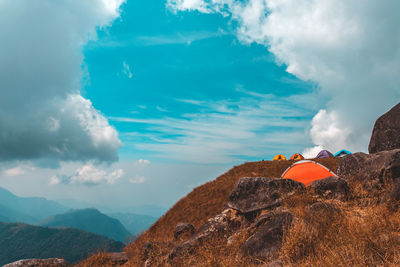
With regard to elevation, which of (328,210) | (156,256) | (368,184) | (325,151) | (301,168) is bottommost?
(156,256)

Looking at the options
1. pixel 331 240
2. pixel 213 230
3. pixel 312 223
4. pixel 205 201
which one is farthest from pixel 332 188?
pixel 205 201

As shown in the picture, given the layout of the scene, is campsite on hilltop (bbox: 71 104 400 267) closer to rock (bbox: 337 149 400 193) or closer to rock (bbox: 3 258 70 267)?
rock (bbox: 337 149 400 193)

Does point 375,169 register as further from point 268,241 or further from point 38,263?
point 38,263

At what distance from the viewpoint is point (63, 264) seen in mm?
12984

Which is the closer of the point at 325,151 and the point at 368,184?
the point at 368,184

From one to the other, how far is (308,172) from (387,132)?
251 inches

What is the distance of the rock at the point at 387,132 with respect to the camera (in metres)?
10.7

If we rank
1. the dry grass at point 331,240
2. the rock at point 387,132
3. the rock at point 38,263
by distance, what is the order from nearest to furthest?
the dry grass at point 331,240 → the rock at point 387,132 → the rock at point 38,263

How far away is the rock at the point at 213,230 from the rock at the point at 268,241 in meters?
2.80

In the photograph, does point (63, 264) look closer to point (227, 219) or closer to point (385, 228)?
point (227, 219)

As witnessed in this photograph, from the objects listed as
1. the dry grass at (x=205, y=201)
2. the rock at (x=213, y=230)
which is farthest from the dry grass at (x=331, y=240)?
the dry grass at (x=205, y=201)

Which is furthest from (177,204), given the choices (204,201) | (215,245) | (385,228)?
(385,228)

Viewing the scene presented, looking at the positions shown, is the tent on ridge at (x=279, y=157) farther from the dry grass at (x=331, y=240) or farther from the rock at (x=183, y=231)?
the dry grass at (x=331, y=240)

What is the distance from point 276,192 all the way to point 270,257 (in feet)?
13.3
